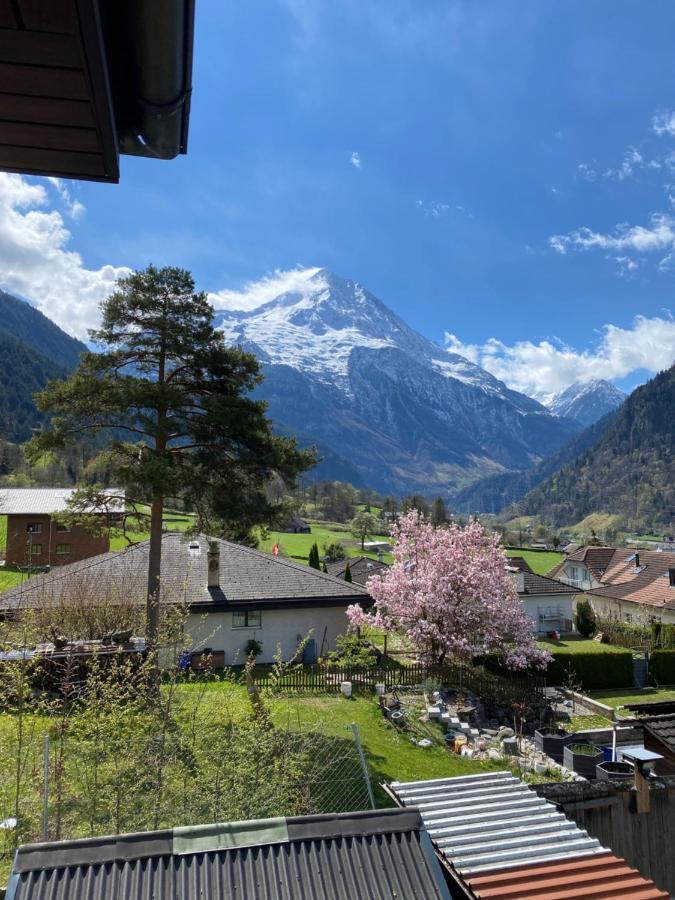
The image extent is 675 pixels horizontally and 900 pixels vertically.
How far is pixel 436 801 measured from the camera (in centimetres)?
685

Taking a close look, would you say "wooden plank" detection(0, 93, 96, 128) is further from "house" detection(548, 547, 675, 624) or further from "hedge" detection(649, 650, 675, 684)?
"house" detection(548, 547, 675, 624)

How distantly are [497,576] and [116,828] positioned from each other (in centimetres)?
1915

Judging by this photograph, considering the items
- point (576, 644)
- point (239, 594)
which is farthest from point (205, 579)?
point (576, 644)

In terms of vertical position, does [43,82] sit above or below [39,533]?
above

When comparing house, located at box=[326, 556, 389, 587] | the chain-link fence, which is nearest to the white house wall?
the chain-link fence

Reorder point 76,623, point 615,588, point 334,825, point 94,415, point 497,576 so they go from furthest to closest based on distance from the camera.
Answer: point 615,588
point 497,576
point 76,623
point 94,415
point 334,825

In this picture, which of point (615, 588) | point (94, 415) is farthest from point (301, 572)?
point (615, 588)

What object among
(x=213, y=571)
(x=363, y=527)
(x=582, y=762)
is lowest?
(x=582, y=762)

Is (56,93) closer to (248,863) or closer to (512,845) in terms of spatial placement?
(248,863)

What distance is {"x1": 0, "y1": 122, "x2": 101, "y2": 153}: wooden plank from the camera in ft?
7.98

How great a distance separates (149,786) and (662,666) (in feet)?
101

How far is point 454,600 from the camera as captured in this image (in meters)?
23.2

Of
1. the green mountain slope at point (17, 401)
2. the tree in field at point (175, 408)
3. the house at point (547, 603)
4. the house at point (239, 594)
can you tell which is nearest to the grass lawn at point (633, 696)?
Result: the house at point (239, 594)

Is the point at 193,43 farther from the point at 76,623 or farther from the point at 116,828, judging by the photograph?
the point at 76,623
